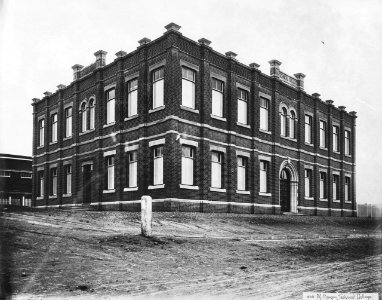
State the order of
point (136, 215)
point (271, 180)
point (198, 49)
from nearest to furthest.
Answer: point (136, 215) < point (198, 49) < point (271, 180)

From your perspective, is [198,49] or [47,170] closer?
[198,49]

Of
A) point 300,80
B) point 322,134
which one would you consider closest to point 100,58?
point 300,80

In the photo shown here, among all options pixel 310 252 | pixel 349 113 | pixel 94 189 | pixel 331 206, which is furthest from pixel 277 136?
pixel 310 252

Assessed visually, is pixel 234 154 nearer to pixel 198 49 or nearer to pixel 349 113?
pixel 198 49

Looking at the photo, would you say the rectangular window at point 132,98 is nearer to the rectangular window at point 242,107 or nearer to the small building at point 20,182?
the rectangular window at point 242,107

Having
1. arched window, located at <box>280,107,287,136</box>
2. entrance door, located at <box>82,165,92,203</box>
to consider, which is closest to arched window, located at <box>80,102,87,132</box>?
entrance door, located at <box>82,165,92,203</box>

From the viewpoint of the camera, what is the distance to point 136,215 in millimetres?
15141

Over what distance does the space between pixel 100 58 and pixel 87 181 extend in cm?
696

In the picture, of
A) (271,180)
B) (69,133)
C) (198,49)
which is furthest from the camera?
(69,133)

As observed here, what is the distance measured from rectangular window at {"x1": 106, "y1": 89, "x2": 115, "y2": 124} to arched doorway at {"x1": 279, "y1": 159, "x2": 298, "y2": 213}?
→ 10473mm

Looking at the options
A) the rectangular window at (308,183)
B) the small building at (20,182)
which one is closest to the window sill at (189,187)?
the rectangular window at (308,183)

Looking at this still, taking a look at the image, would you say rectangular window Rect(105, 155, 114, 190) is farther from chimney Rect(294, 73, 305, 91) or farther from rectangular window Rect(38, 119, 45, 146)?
chimney Rect(294, 73, 305, 91)

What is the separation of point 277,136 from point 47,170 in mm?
14729

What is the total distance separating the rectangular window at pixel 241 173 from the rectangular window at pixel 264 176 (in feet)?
5.23
